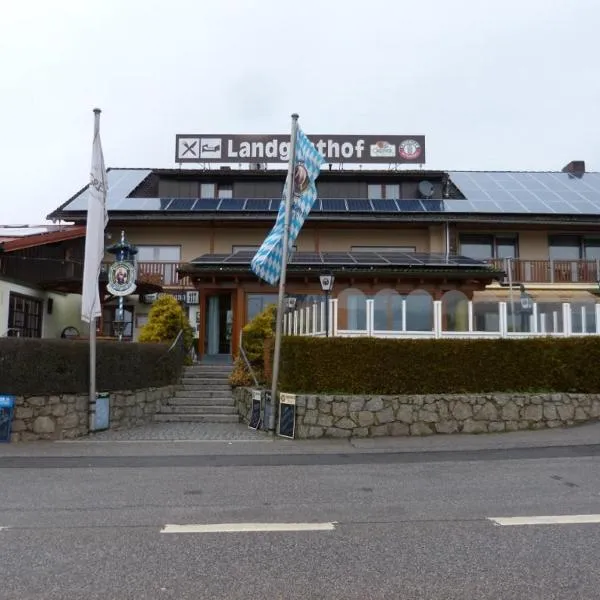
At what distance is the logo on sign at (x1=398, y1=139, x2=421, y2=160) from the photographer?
1168 inches

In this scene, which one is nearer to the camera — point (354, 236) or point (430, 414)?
point (430, 414)

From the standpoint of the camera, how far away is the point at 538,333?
13.9 metres

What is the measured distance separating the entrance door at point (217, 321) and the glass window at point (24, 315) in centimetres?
571

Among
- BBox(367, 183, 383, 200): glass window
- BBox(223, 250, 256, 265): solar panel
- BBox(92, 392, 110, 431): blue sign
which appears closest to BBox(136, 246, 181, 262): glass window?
BBox(223, 250, 256, 265): solar panel

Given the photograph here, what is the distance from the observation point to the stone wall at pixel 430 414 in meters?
12.0

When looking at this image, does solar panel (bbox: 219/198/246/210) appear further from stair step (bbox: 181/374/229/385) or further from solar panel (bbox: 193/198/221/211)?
stair step (bbox: 181/374/229/385)

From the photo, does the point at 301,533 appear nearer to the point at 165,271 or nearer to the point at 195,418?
the point at 195,418

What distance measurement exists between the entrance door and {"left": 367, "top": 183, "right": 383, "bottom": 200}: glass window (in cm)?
967

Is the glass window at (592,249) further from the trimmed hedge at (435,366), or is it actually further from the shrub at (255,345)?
the shrub at (255,345)

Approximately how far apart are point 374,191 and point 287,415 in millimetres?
17447

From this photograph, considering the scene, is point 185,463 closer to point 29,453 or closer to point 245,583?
point 29,453

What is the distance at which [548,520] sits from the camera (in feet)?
19.2

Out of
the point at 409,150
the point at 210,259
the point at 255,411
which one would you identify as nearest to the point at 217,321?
the point at 210,259

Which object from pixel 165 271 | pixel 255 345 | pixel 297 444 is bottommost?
pixel 297 444
